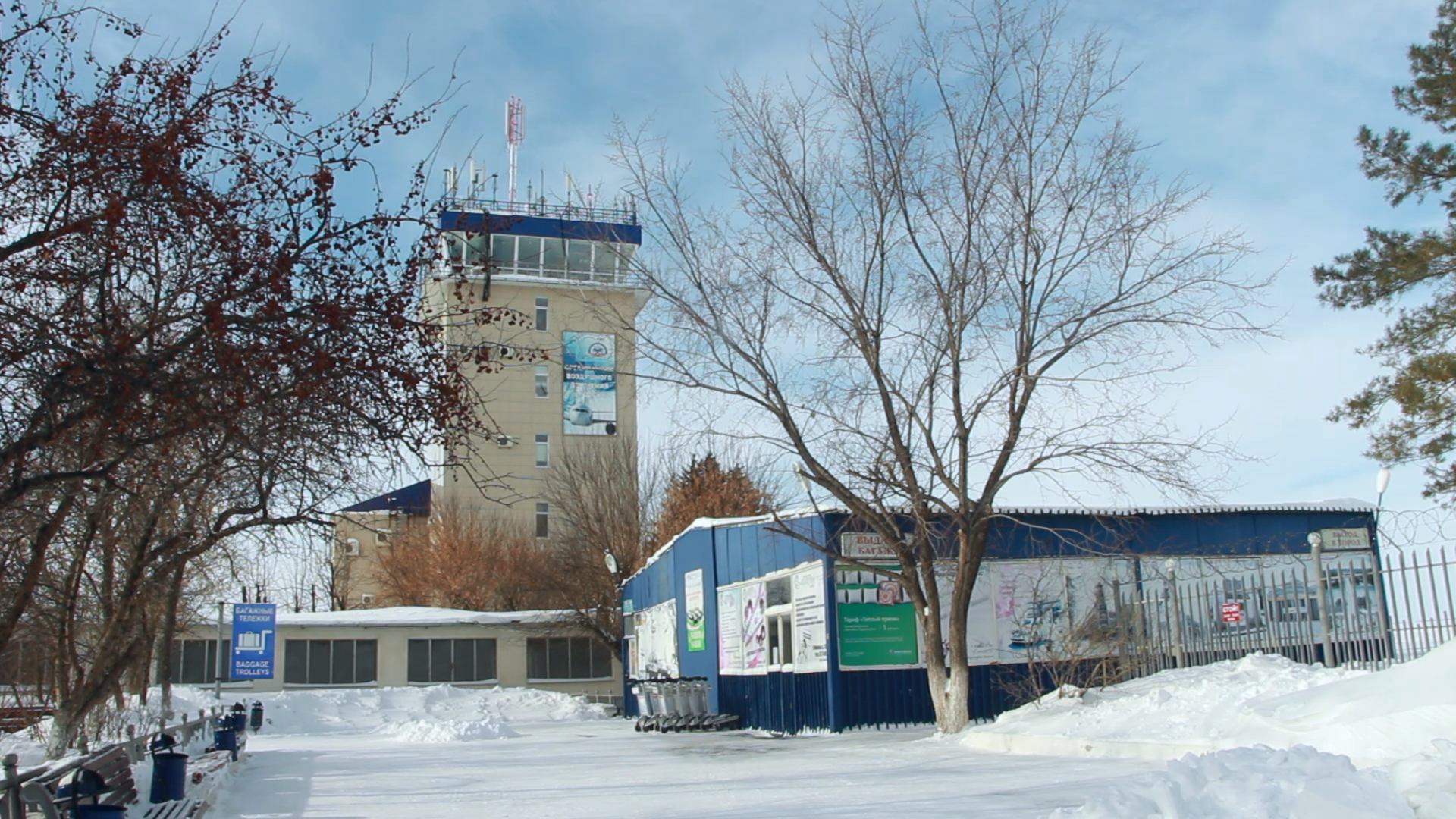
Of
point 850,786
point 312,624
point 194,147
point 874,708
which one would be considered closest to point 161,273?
point 194,147

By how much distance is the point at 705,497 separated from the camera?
1973 inches

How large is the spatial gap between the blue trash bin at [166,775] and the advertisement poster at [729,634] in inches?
542

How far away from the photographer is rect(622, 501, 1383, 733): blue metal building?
2003cm

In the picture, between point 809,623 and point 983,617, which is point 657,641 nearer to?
point 809,623

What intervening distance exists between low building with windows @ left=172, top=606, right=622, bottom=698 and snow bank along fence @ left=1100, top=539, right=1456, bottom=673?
29523mm

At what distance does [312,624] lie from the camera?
43562 mm

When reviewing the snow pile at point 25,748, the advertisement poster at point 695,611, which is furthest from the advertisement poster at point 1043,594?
the snow pile at point 25,748

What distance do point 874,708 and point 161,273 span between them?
1451 cm

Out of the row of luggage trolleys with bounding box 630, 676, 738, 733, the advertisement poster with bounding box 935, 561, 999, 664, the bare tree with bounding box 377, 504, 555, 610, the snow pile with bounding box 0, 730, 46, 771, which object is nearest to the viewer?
the snow pile with bounding box 0, 730, 46, 771

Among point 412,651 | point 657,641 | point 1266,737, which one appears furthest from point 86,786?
point 412,651

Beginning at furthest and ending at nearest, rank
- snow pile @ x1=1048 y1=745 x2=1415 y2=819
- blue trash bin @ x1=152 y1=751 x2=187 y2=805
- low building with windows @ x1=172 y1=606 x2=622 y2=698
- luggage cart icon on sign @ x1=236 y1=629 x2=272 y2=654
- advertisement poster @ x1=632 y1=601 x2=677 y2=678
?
low building with windows @ x1=172 y1=606 x2=622 y2=698 → luggage cart icon on sign @ x1=236 y1=629 x2=272 y2=654 → advertisement poster @ x1=632 y1=601 x2=677 y2=678 → blue trash bin @ x1=152 y1=751 x2=187 y2=805 → snow pile @ x1=1048 y1=745 x2=1415 y2=819

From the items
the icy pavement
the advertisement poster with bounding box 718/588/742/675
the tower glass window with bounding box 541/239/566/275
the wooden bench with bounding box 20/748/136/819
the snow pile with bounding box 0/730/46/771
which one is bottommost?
the icy pavement

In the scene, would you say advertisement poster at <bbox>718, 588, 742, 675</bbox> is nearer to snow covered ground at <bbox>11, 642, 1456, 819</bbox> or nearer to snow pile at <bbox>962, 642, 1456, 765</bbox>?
snow covered ground at <bbox>11, 642, 1456, 819</bbox>

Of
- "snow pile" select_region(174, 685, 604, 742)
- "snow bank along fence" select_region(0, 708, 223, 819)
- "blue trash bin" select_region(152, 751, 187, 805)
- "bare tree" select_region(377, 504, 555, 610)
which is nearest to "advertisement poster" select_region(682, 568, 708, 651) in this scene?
"snow pile" select_region(174, 685, 604, 742)
